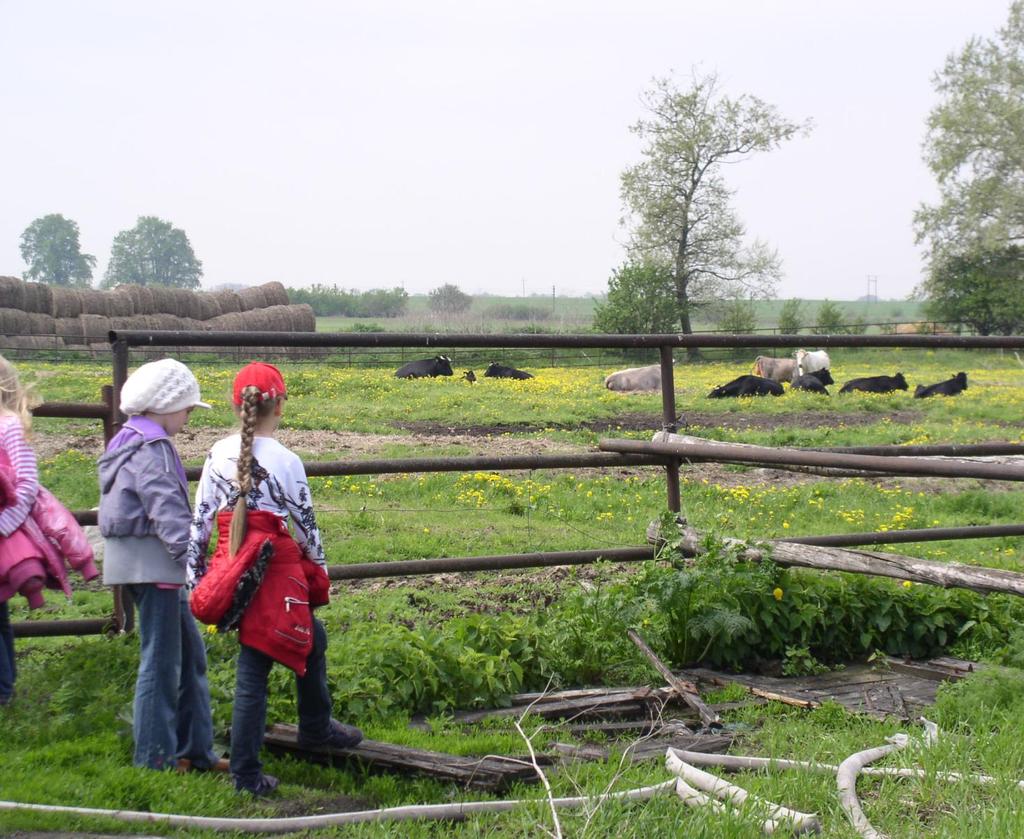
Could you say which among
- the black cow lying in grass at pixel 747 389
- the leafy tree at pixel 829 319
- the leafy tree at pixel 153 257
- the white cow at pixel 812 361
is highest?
the leafy tree at pixel 153 257

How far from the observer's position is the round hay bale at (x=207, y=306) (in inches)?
1565

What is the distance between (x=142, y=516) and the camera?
365cm

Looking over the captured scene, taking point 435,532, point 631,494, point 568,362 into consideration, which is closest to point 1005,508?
point 631,494

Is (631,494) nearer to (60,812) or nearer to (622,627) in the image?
(622,627)

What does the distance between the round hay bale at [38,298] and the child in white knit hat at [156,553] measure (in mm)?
33855

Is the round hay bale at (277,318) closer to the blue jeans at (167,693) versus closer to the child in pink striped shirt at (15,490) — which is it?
the child in pink striped shirt at (15,490)

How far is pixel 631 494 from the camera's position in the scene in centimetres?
1026

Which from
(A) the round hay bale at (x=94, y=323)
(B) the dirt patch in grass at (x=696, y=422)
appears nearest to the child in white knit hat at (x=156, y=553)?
(B) the dirt patch in grass at (x=696, y=422)

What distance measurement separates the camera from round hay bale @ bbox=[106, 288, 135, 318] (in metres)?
36.3

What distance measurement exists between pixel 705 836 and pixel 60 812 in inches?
71.0

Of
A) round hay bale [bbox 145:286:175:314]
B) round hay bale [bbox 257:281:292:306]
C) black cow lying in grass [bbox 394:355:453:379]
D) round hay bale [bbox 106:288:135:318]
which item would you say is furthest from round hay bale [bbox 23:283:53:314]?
black cow lying in grass [bbox 394:355:453:379]

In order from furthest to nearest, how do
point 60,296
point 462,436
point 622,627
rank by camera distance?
point 60,296 → point 462,436 → point 622,627

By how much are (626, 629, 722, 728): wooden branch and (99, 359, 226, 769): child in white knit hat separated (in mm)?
1810

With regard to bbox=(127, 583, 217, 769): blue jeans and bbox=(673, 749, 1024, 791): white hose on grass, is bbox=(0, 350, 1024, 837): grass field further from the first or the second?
bbox=(127, 583, 217, 769): blue jeans
